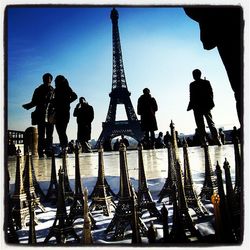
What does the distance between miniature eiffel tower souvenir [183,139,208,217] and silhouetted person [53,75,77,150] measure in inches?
27.7

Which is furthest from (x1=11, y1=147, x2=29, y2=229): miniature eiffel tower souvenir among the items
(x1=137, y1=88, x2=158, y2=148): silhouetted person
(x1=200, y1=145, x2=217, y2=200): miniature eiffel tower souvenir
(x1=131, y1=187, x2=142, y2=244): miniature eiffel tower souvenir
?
(x1=200, y1=145, x2=217, y2=200): miniature eiffel tower souvenir

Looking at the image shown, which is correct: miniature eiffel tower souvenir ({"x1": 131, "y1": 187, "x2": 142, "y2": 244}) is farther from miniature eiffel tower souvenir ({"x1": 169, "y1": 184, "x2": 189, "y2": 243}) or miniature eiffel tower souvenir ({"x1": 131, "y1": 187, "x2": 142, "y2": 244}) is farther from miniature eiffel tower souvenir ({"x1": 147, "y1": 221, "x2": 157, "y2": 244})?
miniature eiffel tower souvenir ({"x1": 169, "y1": 184, "x2": 189, "y2": 243})

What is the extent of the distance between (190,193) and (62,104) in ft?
2.97

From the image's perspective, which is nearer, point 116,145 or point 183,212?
point 183,212

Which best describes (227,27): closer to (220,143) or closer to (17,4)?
(220,143)

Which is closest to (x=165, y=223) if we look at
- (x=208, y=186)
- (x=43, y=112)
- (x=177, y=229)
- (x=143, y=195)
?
(x=177, y=229)

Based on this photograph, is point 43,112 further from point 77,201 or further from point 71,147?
point 77,201

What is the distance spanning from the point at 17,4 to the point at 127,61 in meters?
0.69

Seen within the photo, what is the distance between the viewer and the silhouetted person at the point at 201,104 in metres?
1.94

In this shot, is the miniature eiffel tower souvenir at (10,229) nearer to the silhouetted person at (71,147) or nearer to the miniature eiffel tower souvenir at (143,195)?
the silhouetted person at (71,147)

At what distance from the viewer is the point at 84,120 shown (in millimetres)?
1986

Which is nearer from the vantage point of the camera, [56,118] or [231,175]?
[231,175]
